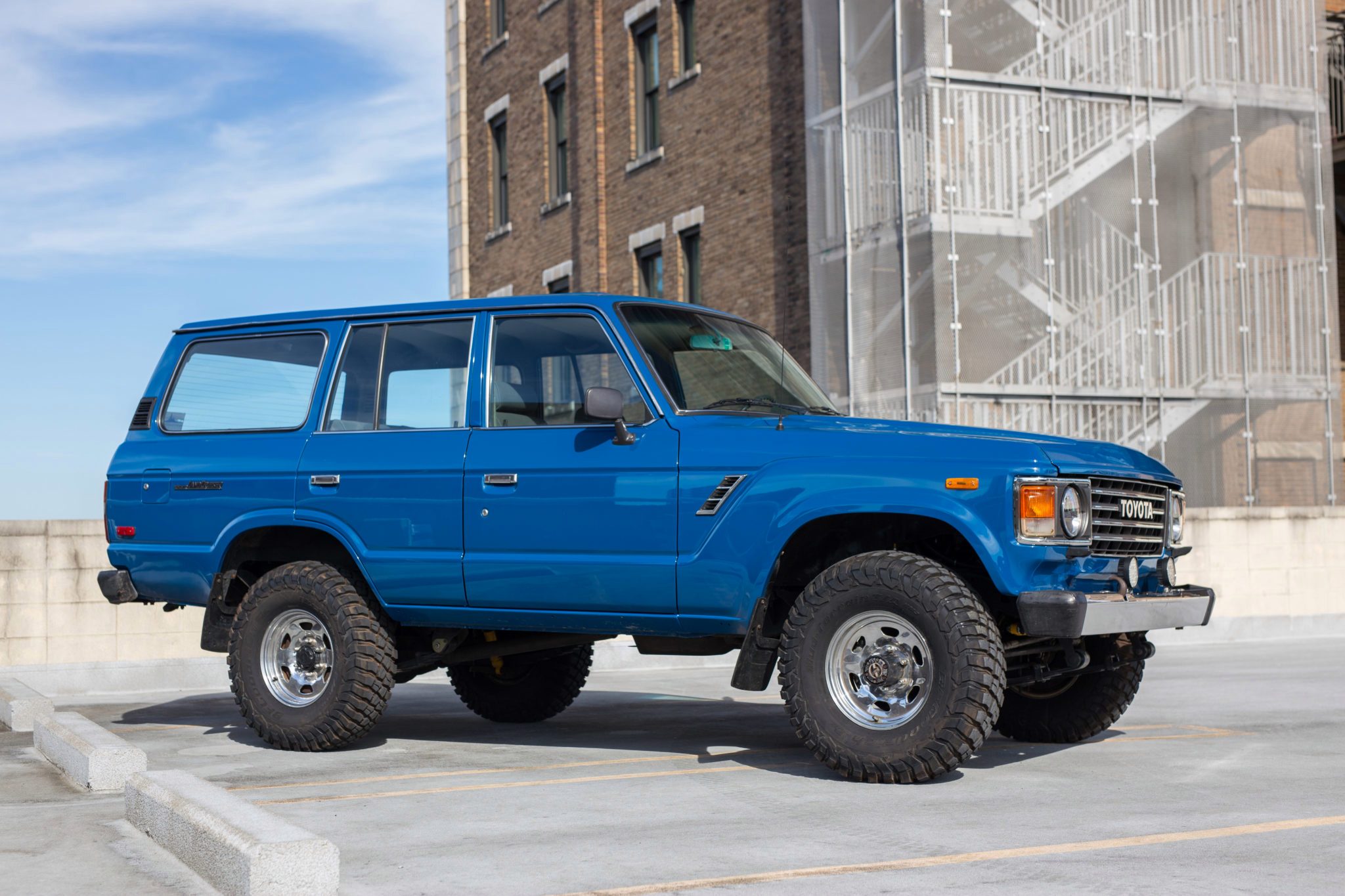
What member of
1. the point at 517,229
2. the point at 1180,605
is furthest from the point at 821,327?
the point at 1180,605

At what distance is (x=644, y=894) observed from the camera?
475 cm

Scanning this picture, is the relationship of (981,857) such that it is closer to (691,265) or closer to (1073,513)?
(1073,513)

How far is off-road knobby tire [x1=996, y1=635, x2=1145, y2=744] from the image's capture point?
8039mm

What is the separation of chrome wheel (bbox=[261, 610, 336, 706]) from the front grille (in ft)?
12.7

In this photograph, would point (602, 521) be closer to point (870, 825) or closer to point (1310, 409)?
point (870, 825)

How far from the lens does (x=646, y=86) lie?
2395 centimetres

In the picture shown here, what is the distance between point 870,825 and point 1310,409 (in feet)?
48.7

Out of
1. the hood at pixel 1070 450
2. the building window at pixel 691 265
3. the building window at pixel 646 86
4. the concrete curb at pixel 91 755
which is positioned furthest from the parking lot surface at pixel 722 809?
the building window at pixel 646 86

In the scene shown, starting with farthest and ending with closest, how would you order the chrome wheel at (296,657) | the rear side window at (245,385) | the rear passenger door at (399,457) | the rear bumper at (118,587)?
the rear bumper at (118,587)
the rear side window at (245,385)
the chrome wheel at (296,657)
the rear passenger door at (399,457)

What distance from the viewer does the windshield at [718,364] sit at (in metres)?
7.60

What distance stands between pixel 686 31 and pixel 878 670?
1769cm

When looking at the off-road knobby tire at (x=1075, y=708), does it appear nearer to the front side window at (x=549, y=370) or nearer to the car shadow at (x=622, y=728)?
the car shadow at (x=622, y=728)

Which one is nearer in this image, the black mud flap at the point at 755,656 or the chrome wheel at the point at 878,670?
the chrome wheel at the point at 878,670

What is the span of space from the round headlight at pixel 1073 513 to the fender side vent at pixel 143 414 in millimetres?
5093
